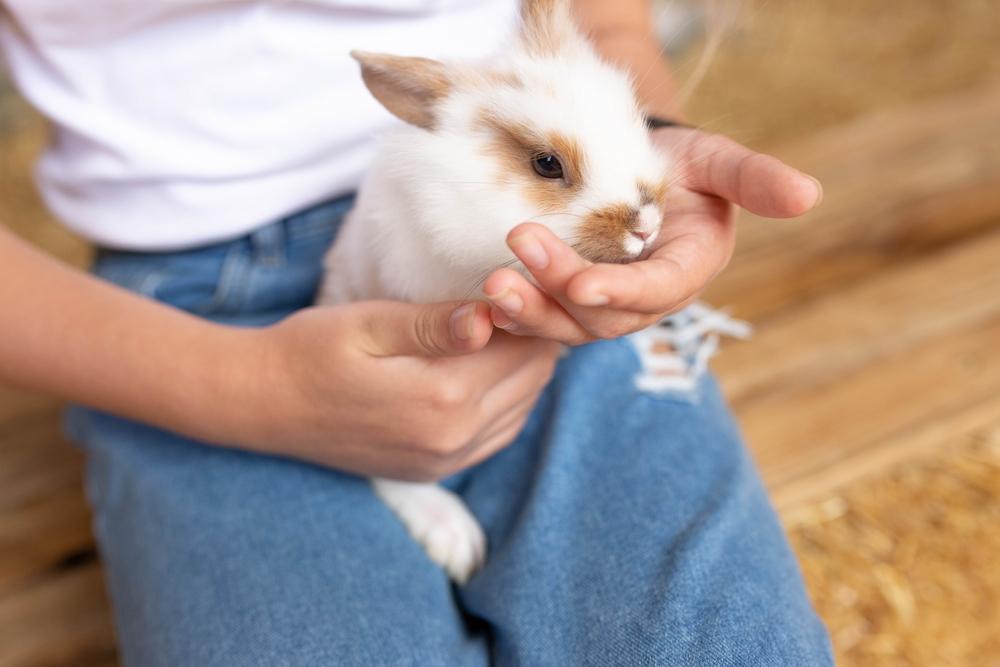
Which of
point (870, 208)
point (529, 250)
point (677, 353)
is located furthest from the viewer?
point (870, 208)

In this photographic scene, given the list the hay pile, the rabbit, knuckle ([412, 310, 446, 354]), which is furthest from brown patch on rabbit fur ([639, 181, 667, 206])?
the hay pile

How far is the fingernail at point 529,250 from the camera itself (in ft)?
2.30

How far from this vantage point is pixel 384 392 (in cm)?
94

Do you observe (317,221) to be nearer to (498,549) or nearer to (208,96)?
(208,96)

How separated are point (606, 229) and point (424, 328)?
0.19 metres

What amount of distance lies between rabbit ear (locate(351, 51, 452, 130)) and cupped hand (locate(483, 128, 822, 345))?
23cm

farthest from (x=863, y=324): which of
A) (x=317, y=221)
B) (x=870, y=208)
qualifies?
(x=317, y=221)

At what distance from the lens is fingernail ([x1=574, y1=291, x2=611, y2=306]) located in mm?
701

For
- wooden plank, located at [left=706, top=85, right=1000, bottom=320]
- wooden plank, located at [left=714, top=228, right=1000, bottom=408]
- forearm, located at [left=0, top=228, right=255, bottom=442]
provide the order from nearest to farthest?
1. forearm, located at [left=0, top=228, right=255, bottom=442]
2. wooden plank, located at [left=714, top=228, right=1000, bottom=408]
3. wooden plank, located at [left=706, top=85, right=1000, bottom=320]

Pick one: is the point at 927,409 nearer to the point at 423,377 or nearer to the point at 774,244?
the point at 774,244

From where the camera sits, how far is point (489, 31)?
1.18 metres

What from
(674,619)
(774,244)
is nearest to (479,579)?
(674,619)

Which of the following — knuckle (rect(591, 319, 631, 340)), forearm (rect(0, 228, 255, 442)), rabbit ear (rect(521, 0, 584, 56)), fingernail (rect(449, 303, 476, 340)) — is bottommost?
forearm (rect(0, 228, 255, 442))

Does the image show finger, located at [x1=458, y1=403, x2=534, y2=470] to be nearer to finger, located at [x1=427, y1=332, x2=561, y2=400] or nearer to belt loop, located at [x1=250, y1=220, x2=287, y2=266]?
finger, located at [x1=427, y1=332, x2=561, y2=400]
